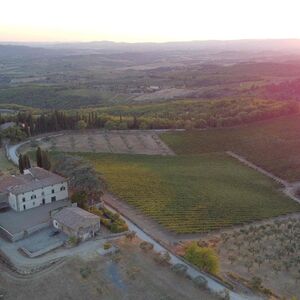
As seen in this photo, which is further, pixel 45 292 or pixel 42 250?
pixel 42 250

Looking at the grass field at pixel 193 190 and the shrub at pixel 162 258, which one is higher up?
the shrub at pixel 162 258

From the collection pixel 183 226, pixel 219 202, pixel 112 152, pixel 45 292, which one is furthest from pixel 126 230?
pixel 112 152

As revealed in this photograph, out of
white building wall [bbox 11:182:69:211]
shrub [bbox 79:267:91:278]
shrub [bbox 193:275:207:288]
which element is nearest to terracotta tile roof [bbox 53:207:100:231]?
white building wall [bbox 11:182:69:211]

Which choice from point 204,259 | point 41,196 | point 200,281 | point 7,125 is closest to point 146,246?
point 204,259

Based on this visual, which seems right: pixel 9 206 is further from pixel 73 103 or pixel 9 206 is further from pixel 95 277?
pixel 73 103

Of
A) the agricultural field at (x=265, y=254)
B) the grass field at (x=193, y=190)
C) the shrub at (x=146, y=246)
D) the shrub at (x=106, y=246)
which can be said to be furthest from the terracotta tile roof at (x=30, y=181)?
the agricultural field at (x=265, y=254)

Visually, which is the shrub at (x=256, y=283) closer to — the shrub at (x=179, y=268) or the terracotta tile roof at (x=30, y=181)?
the shrub at (x=179, y=268)

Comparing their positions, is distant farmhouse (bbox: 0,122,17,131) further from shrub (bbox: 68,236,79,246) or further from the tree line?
shrub (bbox: 68,236,79,246)
